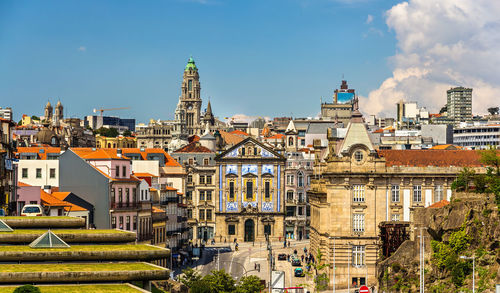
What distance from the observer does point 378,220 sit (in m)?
115

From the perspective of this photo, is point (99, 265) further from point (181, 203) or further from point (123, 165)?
point (181, 203)

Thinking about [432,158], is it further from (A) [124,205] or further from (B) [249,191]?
(B) [249,191]

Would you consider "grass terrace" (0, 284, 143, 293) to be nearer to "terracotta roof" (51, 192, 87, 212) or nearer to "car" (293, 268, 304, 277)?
"terracotta roof" (51, 192, 87, 212)

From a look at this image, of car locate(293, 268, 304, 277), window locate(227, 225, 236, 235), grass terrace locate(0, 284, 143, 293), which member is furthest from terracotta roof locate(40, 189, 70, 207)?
window locate(227, 225, 236, 235)

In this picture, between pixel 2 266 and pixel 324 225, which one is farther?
pixel 324 225

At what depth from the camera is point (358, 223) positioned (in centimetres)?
11438

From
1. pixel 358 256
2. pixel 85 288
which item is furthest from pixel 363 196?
pixel 85 288

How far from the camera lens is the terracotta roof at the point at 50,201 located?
291 ft

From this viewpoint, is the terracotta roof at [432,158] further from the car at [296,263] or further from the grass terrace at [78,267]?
the grass terrace at [78,267]

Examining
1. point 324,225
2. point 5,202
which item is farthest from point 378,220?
point 5,202

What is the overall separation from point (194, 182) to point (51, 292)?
126 meters

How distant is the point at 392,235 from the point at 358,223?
355 inches

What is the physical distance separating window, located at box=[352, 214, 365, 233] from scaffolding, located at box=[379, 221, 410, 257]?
655cm

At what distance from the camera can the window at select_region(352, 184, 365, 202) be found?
11462 cm
